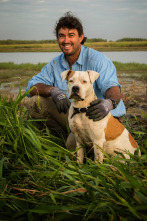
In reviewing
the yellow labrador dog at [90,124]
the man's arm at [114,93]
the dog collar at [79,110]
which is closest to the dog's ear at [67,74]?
the yellow labrador dog at [90,124]

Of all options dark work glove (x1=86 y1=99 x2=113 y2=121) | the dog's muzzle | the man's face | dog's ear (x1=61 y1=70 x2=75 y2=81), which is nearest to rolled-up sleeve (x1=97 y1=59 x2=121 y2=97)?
the man's face

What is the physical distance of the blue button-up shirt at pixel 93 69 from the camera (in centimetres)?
344

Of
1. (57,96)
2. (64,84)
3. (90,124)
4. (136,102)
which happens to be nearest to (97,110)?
(90,124)

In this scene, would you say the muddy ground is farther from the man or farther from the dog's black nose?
the dog's black nose

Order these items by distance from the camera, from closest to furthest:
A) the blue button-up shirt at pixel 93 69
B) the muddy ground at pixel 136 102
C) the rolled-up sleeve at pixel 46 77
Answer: the blue button-up shirt at pixel 93 69 < the rolled-up sleeve at pixel 46 77 < the muddy ground at pixel 136 102

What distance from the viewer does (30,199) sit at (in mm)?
1795

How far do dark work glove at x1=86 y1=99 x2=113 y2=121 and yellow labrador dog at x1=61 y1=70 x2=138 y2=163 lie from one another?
0.17 feet

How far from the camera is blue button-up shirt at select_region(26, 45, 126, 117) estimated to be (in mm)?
3439

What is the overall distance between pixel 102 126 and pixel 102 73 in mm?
1105

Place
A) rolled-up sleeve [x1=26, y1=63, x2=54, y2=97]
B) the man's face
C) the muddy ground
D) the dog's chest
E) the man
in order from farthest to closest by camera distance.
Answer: the muddy ground → rolled-up sleeve [x1=26, y1=63, x2=54, y2=97] → the man's face → the man → the dog's chest

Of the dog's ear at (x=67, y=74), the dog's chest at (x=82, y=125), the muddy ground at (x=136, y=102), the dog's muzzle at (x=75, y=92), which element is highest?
the dog's ear at (x=67, y=74)

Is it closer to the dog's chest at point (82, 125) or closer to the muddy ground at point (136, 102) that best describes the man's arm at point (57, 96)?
the dog's chest at point (82, 125)

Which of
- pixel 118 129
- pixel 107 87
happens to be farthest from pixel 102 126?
pixel 107 87

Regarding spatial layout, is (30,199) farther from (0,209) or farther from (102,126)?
(102,126)
